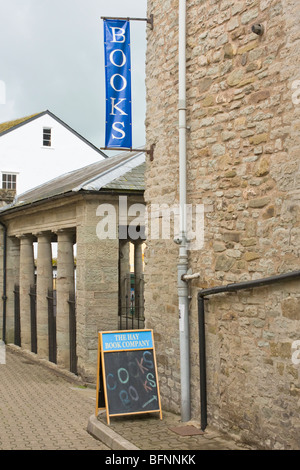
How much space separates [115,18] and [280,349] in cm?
543

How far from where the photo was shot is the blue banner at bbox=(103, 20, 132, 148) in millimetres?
9102

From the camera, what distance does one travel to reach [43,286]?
57.9 ft

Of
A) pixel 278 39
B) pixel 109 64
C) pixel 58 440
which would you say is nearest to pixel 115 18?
pixel 109 64

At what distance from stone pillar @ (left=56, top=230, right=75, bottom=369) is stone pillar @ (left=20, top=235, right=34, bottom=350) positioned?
3850mm

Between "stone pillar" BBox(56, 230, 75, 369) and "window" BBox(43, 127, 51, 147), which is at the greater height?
"window" BBox(43, 127, 51, 147)

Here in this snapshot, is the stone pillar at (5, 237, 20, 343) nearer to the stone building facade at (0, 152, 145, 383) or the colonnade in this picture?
the colonnade

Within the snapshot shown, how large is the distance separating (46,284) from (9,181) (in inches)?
656

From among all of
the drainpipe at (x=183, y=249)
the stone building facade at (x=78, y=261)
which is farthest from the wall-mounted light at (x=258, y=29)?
the stone building facade at (x=78, y=261)

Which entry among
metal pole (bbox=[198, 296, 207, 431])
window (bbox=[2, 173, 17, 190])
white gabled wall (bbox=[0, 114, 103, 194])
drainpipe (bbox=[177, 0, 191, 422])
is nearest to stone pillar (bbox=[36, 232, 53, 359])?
drainpipe (bbox=[177, 0, 191, 422])

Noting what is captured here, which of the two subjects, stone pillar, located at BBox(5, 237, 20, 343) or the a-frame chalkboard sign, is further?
stone pillar, located at BBox(5, 237, 20, 343)

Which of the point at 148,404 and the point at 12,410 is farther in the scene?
the point at 12,410

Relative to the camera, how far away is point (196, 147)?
826 centimetres

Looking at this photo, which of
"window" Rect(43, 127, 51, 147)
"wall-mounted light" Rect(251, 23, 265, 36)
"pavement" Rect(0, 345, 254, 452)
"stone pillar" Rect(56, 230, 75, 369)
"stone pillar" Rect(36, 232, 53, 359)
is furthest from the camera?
"window" Rect(43, 127, 51, 147)
